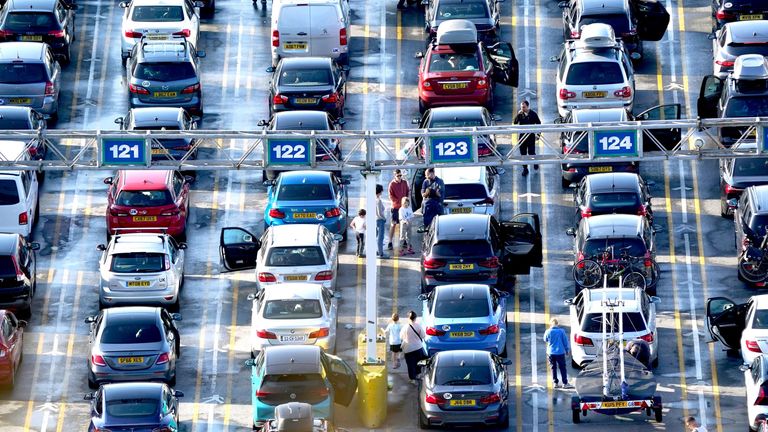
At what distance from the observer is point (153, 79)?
209ft

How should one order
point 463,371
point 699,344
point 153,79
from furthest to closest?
point 153,79, point 699,344, point 463,371

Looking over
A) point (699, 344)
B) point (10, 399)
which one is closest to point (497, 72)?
point (699, 344)

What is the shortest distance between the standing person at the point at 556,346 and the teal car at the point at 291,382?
431 centimetres

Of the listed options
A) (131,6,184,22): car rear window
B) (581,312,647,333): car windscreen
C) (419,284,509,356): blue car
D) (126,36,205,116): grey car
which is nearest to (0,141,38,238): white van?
(126,36,205,116): grey car

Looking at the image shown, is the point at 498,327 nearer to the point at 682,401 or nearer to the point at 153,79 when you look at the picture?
the point at 682,401

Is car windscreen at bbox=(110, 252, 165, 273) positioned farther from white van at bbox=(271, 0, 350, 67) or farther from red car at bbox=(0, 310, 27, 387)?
white van at bbox=(271, 0, 350, 67)

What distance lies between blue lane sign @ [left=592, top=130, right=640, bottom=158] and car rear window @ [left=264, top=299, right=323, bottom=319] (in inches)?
242

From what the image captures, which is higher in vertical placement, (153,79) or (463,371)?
(153,79)

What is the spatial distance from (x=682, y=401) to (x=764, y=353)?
1777 millimetres

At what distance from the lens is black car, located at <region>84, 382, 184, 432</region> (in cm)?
4922

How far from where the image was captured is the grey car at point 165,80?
6347cm

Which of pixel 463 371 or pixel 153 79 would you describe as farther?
pixel 153 79

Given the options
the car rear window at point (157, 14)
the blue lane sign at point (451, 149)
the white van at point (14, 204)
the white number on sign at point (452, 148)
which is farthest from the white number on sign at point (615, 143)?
the car rear window at point (157, 14)

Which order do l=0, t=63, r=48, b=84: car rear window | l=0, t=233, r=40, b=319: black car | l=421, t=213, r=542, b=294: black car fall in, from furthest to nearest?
l=0, t=63, r=48, b=84: car rear window < l=421, t=213, r=542, b=294: black car < l=0, t=233, r=40, b=319: black car
